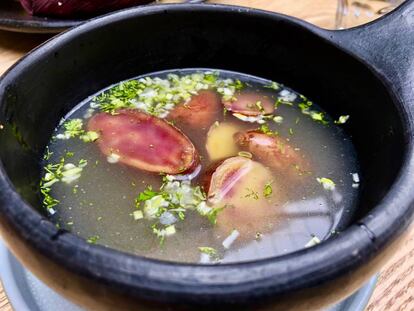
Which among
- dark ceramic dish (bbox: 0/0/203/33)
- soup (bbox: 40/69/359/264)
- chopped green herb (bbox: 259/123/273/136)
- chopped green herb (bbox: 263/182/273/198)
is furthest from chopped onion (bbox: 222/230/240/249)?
dark ceramic dish (bbox: 0/0/203/33)

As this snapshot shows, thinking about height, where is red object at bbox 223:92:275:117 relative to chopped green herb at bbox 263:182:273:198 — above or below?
above

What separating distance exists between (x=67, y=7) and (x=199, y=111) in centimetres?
73

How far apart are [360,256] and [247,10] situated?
2.31 ft

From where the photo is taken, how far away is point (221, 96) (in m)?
1.28

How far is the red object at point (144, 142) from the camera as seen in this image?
105 centimetres

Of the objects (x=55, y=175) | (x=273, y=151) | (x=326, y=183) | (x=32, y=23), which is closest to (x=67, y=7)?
(x=32, y=23)

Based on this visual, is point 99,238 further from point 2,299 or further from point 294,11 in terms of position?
point 294,11

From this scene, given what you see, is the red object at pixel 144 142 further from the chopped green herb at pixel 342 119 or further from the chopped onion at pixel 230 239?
the chopped green herb at pixel 342 119

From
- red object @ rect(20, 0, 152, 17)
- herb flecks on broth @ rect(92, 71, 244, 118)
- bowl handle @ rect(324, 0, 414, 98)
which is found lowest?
herb flecks on broth @ rect(92, 71, 244, 118)

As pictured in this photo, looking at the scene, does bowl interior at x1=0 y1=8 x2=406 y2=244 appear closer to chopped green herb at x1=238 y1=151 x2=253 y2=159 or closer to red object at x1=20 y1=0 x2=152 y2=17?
chopped green herb at x1=238 y1=151 x2=253 y2=159

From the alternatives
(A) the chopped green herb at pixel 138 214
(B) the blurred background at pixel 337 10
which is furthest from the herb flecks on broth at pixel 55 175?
(B) the blurred background at pixel 337 10

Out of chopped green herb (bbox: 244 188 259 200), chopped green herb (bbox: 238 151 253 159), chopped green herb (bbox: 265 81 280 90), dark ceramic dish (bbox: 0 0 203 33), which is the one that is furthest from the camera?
dark ceramic dish (bbox: 0 0 203 33)

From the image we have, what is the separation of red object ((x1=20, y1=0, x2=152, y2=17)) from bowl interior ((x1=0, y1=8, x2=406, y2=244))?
1.81 feet

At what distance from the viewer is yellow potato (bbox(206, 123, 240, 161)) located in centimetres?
110
